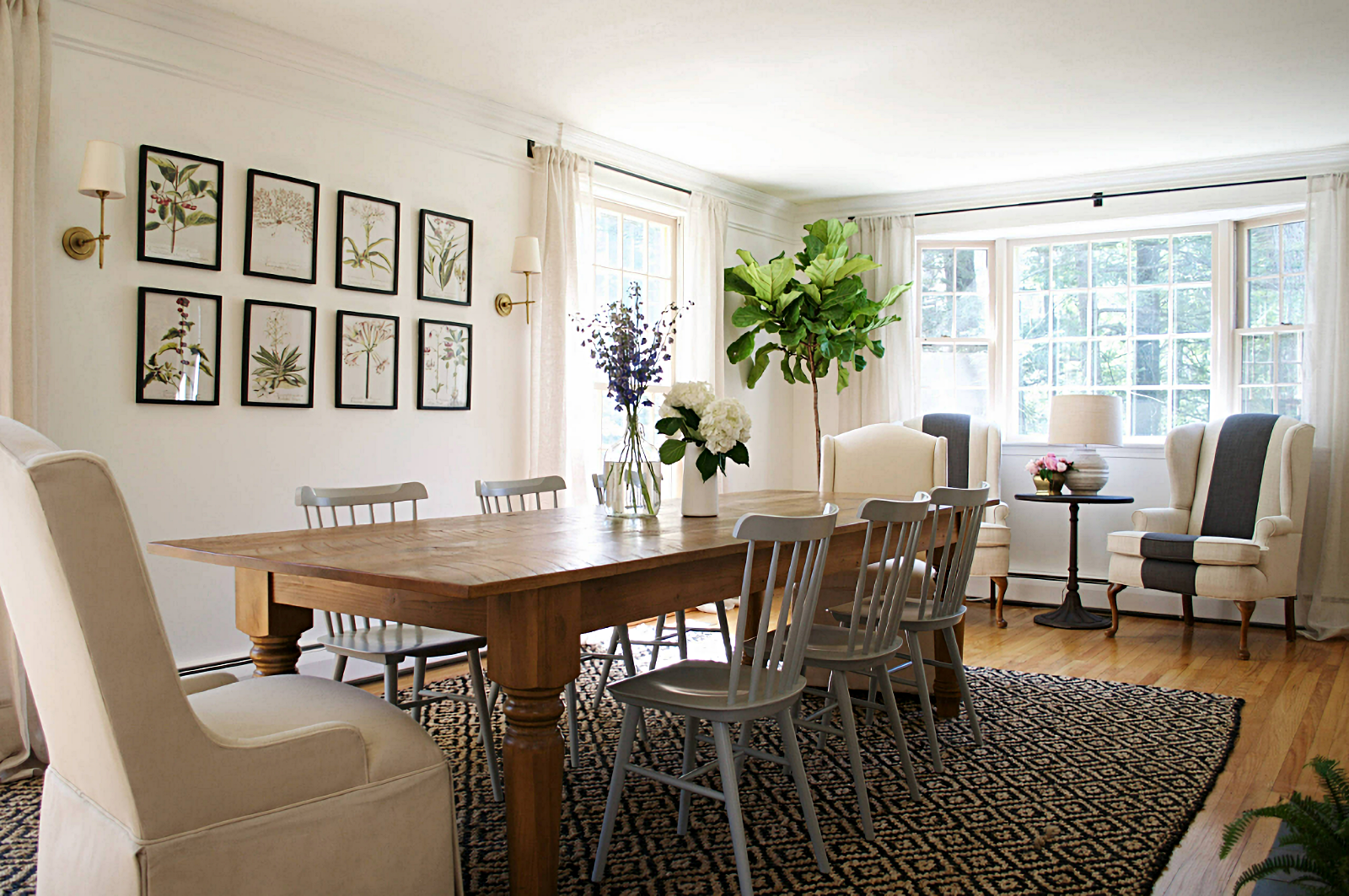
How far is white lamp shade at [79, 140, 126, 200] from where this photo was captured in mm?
3180

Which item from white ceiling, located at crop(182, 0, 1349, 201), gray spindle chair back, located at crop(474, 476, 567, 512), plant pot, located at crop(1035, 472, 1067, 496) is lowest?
plant pot, located at crop(1035, 472, 1067, 496)

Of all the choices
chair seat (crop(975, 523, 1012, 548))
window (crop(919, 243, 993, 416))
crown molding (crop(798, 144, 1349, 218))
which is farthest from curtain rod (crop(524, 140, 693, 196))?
chair seat (crop(975, 523, 1012, 548))

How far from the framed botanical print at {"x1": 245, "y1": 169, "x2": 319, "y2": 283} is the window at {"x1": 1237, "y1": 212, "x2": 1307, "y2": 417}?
528cm

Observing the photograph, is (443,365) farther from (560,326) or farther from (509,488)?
(509,488)

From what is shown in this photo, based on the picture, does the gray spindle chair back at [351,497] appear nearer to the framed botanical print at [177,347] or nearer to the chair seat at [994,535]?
the framed botanical print at [177,347]

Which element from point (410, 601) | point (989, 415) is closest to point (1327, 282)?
point (989, 415)

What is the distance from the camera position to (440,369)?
15.0 feet

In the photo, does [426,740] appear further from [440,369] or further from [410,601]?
[440,369]

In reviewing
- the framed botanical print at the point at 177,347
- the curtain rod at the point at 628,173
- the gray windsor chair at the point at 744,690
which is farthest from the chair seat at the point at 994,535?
the framed botanical print at the point at 177,347

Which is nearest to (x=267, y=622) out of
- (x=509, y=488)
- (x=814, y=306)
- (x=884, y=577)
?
(x=509, y=488)

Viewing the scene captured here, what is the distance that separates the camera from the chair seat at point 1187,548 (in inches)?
195

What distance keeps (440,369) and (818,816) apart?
274 centimetres

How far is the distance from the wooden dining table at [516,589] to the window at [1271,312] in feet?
14.3

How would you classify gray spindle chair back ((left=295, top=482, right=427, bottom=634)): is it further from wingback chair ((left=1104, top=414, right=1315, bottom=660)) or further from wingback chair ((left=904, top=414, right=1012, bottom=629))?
wingback chair ((left=1104, top=414, right=1315, bottom=660))
